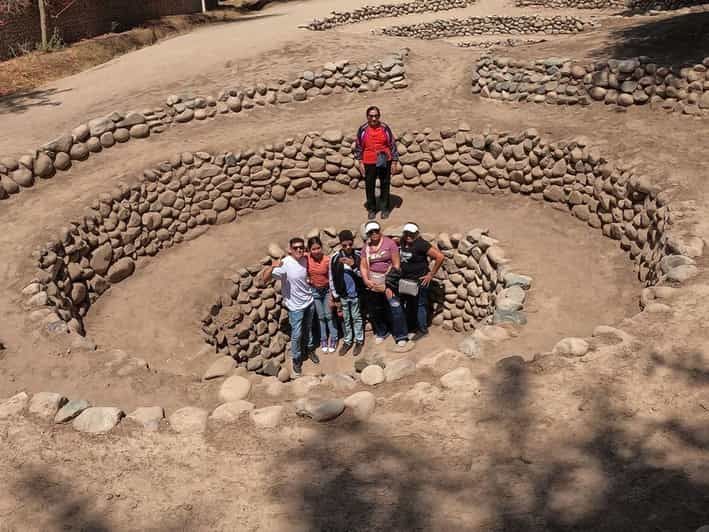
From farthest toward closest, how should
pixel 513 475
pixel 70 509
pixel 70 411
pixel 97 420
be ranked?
pixel 70 411
pixel 97 420
pixel 70 509
pixel 513 475

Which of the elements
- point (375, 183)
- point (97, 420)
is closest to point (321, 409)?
point (97, 420)

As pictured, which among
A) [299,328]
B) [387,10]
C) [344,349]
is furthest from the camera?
[387,10]

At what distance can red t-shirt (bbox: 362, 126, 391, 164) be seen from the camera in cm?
1105

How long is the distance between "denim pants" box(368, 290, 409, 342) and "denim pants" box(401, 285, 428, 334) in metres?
0.27

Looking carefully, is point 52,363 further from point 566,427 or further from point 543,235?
point 543,235

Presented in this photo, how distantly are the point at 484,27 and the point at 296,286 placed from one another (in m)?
19.5

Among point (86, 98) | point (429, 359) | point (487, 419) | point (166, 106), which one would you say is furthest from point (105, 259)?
point (487, 419)

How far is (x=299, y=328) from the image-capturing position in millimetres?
9578

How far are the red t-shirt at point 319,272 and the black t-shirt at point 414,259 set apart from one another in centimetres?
113

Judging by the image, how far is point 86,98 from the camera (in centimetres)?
1471

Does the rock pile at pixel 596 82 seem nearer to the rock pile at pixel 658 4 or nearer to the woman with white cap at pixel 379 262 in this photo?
the woman with white cap at pixel 379 262

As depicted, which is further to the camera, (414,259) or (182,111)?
(182,111)

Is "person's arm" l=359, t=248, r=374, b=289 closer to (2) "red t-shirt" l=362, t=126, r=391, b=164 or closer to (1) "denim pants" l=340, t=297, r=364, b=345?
(1) "denim pants" l=340, t=297, r=364, b=345

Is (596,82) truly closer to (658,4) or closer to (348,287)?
(348,287)
